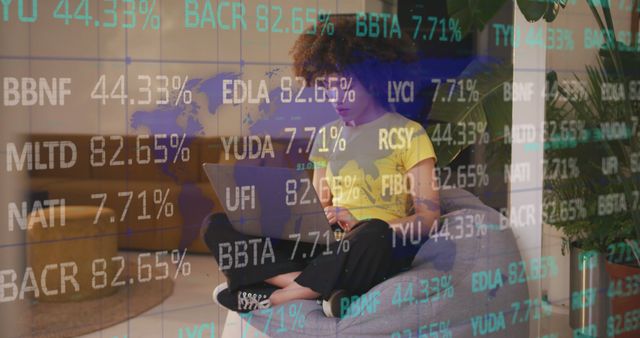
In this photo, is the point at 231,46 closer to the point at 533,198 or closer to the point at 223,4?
the point at 223,4

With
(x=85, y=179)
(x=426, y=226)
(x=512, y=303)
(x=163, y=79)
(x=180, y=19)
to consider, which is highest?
(x=180, y=19)

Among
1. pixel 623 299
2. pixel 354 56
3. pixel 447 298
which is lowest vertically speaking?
pixel 623 299

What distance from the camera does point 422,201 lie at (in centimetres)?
219

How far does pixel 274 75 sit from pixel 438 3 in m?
0.54

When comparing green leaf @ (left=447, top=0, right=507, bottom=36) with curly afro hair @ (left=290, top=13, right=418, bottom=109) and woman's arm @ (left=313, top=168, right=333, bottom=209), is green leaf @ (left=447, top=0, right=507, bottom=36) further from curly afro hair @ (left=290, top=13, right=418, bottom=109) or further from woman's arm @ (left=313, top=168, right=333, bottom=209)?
woman's arm @ (left=313, top=168, right=333, bottom=209)

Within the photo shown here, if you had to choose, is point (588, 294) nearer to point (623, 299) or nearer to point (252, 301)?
point (623, 299)

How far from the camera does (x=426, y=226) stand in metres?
2.21

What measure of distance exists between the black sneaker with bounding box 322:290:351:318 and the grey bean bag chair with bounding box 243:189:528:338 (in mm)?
13

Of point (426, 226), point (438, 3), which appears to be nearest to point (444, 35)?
point (438, 3)

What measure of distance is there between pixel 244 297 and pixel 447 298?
24.1 inches

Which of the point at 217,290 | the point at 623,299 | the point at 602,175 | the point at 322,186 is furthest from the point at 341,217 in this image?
the point at 623,299

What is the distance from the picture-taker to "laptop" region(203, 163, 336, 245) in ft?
6.13
